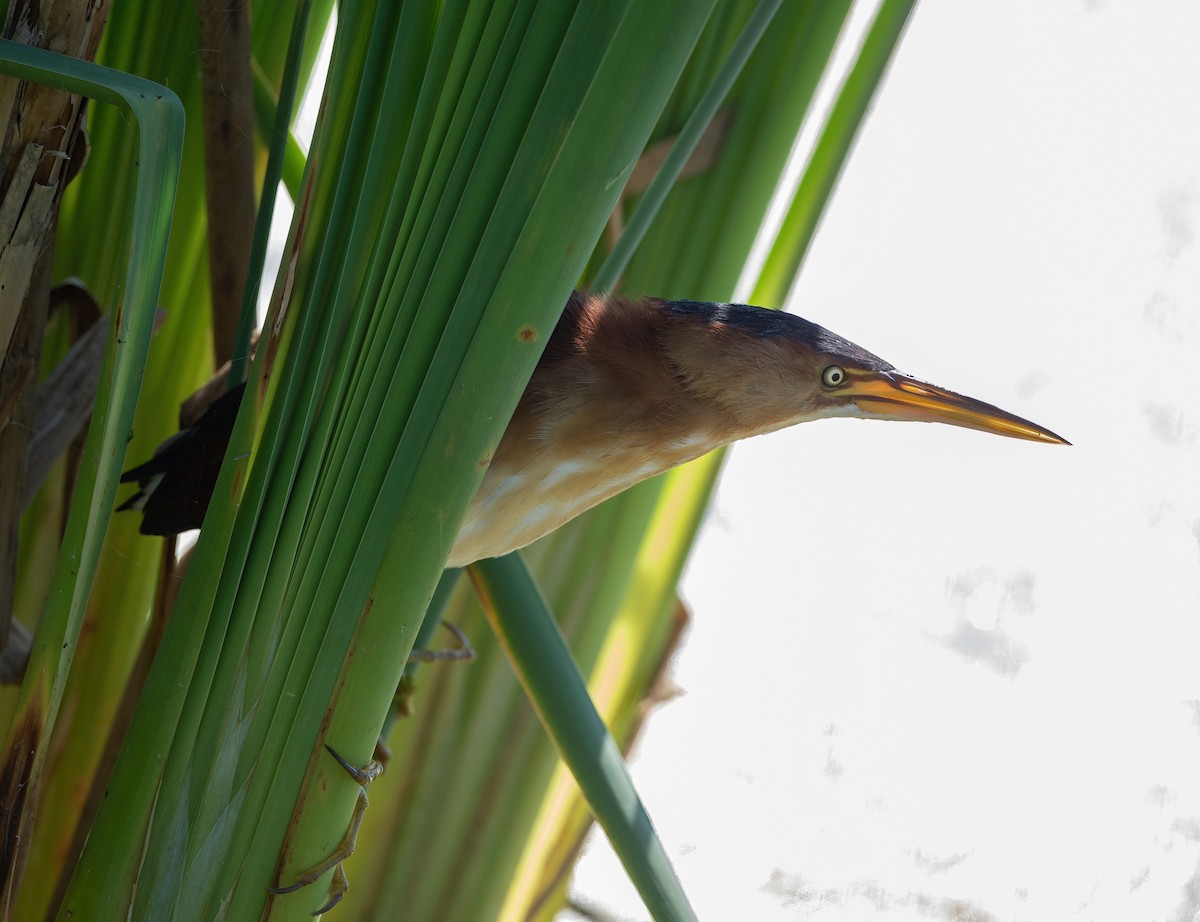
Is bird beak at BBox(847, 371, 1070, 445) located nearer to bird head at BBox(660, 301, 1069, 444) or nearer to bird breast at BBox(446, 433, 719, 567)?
bird head at BBox(660, 301, 1069, 444)

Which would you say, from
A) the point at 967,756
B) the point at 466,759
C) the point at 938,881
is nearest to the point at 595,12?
the point at 466,759

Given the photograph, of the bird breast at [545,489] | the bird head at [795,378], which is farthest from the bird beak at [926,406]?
the bird breast at [545,489]

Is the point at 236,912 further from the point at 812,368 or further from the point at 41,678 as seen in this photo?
the point at 812,368

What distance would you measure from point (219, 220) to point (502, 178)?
1.57 ft

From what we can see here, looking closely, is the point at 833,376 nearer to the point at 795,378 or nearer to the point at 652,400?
the point at 795,378

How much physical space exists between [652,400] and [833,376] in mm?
133

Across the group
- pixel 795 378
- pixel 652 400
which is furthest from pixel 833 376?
pixel 652 400

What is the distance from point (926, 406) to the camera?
837 mm

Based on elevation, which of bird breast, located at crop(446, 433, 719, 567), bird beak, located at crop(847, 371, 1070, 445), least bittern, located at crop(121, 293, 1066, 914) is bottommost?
bird breast, located at crop(446, 433, 719, 567)

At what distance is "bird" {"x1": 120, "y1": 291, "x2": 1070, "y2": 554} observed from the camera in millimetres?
831

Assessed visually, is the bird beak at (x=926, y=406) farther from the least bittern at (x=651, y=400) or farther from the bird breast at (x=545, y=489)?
the bird breast at (x=545, y=489)

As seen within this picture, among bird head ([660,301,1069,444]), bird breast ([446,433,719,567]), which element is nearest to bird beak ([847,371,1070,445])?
bird head ([660,301,1069,444])

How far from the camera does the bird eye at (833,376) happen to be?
85 cm

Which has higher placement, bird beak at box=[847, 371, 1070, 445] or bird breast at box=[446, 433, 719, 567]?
bird beak at box=[847, 371, 1070, 445]
